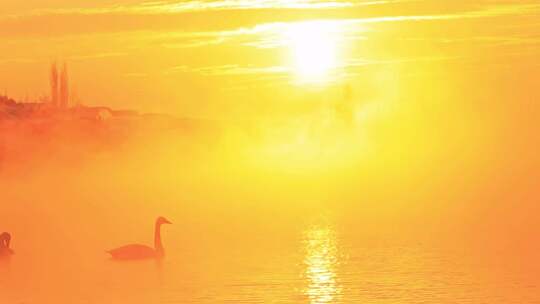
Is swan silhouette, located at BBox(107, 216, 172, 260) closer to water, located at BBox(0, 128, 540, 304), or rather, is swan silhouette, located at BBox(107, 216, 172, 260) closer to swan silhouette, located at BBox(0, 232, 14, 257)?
water, located at BBox(0, 128, 540, 304)

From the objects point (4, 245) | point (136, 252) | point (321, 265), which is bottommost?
point (4, 245)

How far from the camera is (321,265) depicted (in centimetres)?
4478

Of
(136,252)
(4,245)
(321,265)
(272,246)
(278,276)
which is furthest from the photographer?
(272,246)

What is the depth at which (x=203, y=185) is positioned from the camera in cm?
9450

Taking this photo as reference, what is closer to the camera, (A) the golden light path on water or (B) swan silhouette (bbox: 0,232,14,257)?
(A) the golden light path on water

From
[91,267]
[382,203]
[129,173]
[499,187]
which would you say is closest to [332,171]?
[129,173]

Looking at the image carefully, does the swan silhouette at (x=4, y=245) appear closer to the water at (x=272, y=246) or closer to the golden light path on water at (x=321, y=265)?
the water at (x=272, y=246)

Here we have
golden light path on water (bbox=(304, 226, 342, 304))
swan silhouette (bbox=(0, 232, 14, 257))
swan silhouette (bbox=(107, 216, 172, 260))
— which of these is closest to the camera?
golden light path on water (bbox=(304, 226, 342, 304))

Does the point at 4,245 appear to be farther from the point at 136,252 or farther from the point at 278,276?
the point at 278,276

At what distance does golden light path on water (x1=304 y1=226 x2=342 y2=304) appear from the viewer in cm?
3903

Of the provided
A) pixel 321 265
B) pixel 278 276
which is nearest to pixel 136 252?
pixel 321 265

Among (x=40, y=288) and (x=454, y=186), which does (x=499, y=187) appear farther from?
(x=40, y=288)

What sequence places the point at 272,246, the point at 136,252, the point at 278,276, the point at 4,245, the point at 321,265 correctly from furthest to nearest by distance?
the point at 272,246 < the point at 4,245 < the point at 136,252 < the point at 321,265 < the point at 278,276

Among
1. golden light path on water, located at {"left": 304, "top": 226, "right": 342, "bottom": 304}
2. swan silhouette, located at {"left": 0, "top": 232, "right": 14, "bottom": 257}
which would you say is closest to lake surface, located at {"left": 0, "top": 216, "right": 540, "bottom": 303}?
golden light path on water, located at {"left": 304, "top": 226, "right": 342, "bottom": 304}
